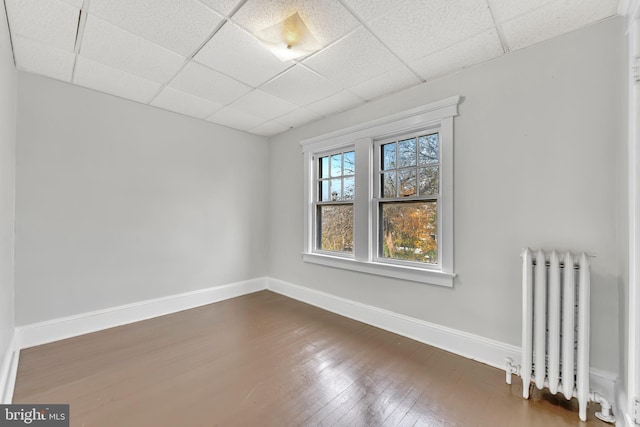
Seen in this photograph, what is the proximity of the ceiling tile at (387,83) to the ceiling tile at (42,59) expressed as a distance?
2540 mm

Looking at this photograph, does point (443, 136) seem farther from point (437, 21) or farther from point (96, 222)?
point (96, 222)

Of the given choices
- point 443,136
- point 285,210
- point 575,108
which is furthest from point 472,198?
point 285,210

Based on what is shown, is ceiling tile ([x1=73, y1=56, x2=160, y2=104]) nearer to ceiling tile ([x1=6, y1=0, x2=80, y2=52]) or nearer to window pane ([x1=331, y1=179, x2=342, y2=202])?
ceiling tile ([x1=6, y1=0, x2=80, y2=52])

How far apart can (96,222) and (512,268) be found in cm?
399

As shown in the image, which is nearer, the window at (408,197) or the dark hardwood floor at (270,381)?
the dark hardwood floor at (270,381)

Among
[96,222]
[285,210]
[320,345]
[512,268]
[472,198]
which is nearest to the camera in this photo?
[512,268]

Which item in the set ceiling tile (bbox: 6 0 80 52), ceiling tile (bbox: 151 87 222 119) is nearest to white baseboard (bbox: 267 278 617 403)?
ceiling tile (bbox: 151 87 222 119)

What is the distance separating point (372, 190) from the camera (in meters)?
3.18

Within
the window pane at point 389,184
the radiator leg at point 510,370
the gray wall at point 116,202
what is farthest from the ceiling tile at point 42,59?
the radiator leg at point 510,370

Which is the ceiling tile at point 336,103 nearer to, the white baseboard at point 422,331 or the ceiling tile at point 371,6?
the ceiling tile at point 371,6

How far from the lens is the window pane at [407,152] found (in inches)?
114

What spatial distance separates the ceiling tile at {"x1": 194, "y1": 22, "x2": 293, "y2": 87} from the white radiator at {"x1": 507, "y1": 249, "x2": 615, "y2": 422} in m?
2.49

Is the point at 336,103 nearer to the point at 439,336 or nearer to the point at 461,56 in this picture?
the point at 461,56

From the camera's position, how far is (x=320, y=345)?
261 centimetres
